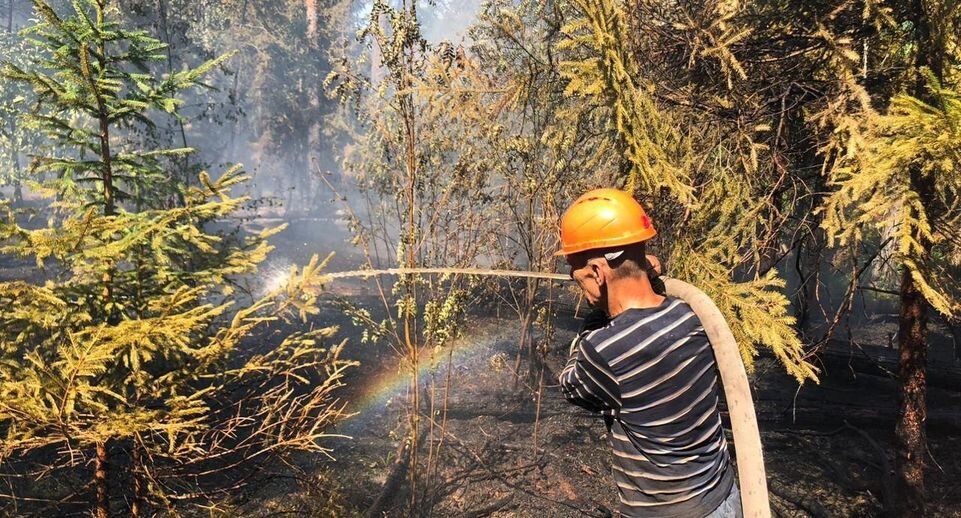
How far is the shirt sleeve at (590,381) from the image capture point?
84.3 inches

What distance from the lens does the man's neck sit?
7.29 feet

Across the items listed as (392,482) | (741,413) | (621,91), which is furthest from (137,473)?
(621,91)

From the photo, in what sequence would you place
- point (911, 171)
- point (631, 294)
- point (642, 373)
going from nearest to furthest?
point (642, 373) < point (631, 294) < point (911, 171)

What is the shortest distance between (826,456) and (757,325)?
18.2ft

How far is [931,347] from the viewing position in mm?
12320

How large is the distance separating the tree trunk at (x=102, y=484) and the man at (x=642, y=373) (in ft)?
11.7

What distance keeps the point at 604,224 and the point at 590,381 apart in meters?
0.69

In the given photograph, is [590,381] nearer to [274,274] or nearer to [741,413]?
[741,413]

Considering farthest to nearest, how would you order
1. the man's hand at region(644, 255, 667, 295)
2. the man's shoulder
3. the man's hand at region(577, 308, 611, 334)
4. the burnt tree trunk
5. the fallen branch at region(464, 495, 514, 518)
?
the fallen branch at region(464, 495, 514, 518), the burnt tree trunk, the man's hand at region(644, 255, 667, 295), the man's hand at region(577, 308, 611, 334), the man's shoulder

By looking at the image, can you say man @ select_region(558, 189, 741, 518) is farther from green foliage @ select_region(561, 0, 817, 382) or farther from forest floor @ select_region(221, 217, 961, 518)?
forest floor @ select_region(221, 217, 961, 518)

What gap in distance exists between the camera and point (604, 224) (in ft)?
7.04

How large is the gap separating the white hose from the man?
0.06 metres

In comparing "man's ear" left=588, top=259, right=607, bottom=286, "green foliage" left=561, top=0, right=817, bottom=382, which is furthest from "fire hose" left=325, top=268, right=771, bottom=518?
"green foliage" left=561, top=0, right=817, bottom=382

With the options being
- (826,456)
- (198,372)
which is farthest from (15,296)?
(826,456)
